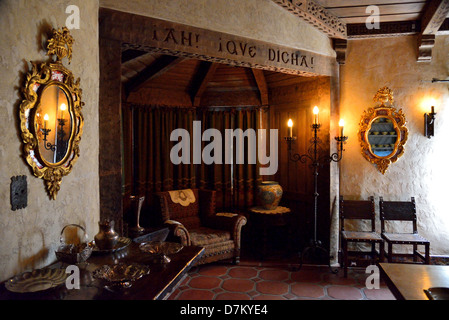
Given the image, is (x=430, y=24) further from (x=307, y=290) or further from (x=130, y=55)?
(x=130, y=55)

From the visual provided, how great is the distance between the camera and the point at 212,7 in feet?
12.9

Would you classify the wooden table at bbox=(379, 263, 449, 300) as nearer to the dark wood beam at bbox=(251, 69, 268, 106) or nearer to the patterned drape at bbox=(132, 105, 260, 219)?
the patterned drape at bbox=(132, 105, 260, 219)

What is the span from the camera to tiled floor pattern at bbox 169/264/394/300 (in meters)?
4.16

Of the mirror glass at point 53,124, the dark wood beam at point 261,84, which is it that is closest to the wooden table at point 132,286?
the mirror glass at point 53,124

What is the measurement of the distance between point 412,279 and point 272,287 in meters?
2.40

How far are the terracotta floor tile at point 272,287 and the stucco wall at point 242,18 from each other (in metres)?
3.41

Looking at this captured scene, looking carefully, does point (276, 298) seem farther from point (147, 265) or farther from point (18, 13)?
point (18, 13)

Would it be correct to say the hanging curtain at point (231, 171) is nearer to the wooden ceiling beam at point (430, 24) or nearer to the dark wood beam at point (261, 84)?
the dark wood beam at point (261, 84)

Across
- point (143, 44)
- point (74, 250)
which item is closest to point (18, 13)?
point (143, 44)

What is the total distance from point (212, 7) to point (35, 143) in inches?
106

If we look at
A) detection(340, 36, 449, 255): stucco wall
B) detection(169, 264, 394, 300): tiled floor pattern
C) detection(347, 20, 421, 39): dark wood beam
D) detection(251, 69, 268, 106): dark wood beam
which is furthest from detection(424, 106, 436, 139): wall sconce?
detection(251, 69, 268, 106): dark wood beam

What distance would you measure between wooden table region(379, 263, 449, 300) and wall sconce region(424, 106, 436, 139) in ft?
10.5

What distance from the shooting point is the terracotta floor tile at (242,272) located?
4.82 metres

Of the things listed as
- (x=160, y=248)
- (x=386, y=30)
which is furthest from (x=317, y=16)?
(x=160, y=248)
